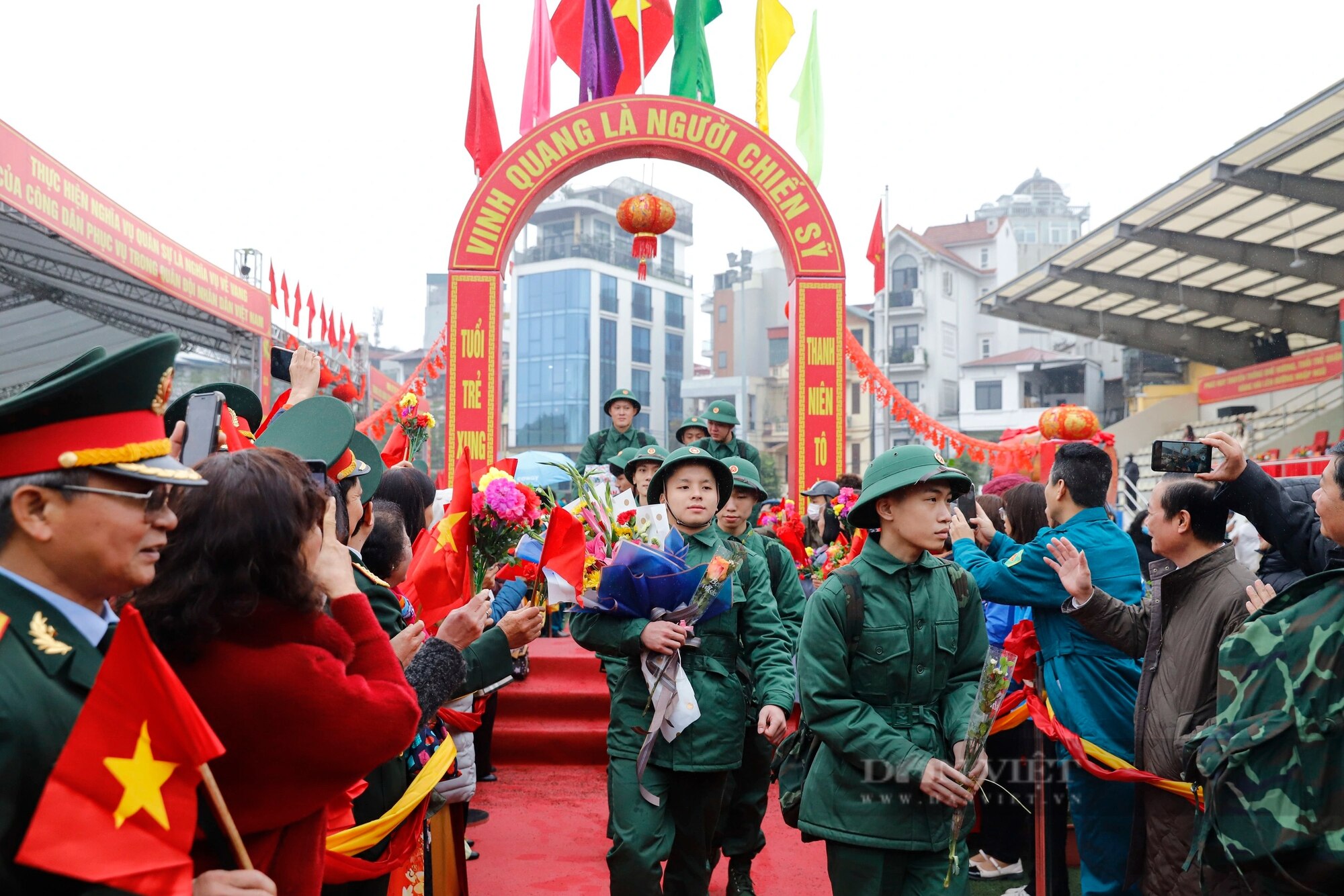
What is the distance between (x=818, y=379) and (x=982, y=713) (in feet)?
25.2

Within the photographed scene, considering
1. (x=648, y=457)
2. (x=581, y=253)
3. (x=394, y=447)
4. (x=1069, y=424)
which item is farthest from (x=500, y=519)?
(x=581, y=253)

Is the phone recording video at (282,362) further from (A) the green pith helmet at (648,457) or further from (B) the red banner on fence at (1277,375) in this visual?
(B) the red banner on fence at (1277,375)

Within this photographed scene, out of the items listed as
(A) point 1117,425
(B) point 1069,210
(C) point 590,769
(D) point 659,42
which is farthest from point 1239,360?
(B) point 1069,210

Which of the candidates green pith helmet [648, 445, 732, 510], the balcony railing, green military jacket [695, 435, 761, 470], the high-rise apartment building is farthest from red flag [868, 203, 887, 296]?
the balcony railing

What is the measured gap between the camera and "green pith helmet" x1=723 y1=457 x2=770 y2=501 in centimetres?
473

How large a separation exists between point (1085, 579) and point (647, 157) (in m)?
7.98

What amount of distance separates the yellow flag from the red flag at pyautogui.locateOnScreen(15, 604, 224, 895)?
33.9 ft

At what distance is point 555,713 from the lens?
637 centimetres

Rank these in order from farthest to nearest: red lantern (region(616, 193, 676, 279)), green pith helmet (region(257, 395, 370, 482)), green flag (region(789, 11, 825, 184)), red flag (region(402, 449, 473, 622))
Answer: green flag (region(789, 11, 825, 184))
red lantern (region(616, 193, 676, 279))
red flag (region(402, 449, 473, 622))
green pith helmet (region(257, 395, 370, 482))

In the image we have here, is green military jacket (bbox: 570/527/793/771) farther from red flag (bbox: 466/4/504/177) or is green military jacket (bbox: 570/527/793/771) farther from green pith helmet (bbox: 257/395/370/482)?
red flag (bbox: 466/4/504/177)

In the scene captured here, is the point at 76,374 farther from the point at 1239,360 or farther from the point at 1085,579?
the point at 1239,360

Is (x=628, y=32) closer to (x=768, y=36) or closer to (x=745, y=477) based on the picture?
(x=768, y=36)

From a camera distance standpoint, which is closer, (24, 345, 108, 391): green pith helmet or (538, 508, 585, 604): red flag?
(24, 345, 108, 391): green pith helmet

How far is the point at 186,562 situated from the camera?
1.65 metres
